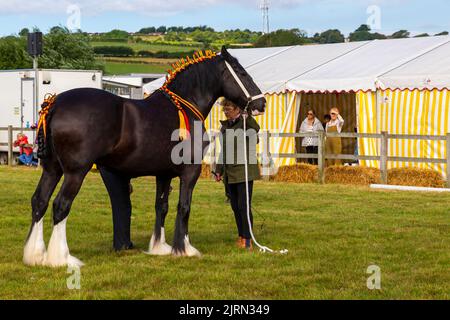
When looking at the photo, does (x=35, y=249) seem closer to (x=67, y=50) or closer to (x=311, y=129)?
(x=311, y=129)

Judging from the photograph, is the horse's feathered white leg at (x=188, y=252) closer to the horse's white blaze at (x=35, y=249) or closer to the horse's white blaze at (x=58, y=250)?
the horse's white blaze at (x=58, y=250)

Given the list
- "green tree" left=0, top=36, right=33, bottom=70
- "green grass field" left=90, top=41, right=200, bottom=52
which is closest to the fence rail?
"green tree" left=0, top=36, right=33, bottom=70

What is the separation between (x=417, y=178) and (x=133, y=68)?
1936 inches

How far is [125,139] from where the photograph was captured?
9.14 m

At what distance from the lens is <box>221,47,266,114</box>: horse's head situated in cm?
986

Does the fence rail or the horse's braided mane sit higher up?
the horse's braided mane

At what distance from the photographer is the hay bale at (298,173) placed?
2047 cm

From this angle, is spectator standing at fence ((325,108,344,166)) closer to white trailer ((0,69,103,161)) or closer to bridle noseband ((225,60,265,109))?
white trailer ((0,69,103,161))

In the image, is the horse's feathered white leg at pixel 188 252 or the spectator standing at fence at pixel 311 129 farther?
the spectator standing at fence at pixel 311 129

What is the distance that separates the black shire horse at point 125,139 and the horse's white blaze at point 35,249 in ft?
0.03

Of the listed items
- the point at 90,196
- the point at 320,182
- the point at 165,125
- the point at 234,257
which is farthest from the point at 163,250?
the point at 320,182

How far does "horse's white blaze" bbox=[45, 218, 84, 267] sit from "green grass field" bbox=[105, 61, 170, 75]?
53180mm

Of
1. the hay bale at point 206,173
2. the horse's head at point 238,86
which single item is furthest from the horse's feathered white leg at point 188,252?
the hay bale at point 206,173

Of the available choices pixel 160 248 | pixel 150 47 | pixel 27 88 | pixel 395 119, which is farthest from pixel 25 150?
pixel 150 47
